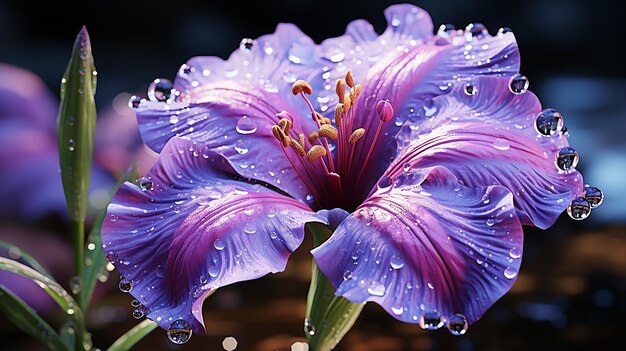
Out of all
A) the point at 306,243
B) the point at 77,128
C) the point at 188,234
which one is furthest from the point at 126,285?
the point at 306,243

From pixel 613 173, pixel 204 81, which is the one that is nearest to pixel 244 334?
pixel 204 81

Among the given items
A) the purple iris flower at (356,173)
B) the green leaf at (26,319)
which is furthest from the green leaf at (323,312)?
the green leaf at (26,319)

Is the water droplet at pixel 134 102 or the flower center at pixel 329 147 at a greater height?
the water droplet at pixel 134 102

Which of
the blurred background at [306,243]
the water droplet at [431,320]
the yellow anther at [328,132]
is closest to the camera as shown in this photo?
the water droplet at [431,320]

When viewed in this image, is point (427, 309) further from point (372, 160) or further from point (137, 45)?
point (137, 45)

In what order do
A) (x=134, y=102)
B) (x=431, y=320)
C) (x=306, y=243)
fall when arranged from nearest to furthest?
(x=431, y=320) < (x=134, y=102) < (x=306, y=243)

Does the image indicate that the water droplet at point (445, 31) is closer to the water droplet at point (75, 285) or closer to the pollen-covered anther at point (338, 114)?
the pollen-covered anther at point (338, 114)

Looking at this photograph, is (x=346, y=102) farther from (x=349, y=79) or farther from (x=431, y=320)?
(x=431, y=320)

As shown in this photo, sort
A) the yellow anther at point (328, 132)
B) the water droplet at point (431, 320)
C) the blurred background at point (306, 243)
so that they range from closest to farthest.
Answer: the water droplet at point (431, 320)
the yellow anther at point (328, 132)
the blurred background at point (306, 243)
